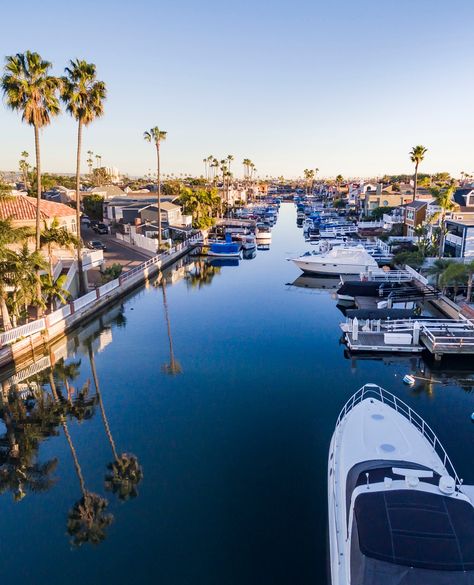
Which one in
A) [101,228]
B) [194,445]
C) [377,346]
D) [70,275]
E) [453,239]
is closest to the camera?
[194,445]

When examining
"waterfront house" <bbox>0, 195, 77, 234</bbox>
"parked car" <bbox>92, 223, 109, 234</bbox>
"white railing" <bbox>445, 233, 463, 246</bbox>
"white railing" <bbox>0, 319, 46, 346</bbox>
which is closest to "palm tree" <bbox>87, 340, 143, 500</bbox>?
"white railing" <bbox>0, 319, 46, 346</bbox>

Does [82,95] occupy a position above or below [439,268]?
above

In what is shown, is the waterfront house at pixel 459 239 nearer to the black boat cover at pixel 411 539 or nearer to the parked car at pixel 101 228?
the black boat cover at pixel 411 539

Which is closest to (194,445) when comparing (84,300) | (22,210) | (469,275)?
(84,300)

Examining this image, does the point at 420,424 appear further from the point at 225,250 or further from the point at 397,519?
the point at 225,250

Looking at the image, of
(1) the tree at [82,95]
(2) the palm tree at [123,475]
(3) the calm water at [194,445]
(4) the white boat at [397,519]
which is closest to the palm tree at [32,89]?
(1) the tree at [82,95]

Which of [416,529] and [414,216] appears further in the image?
[414,216]
